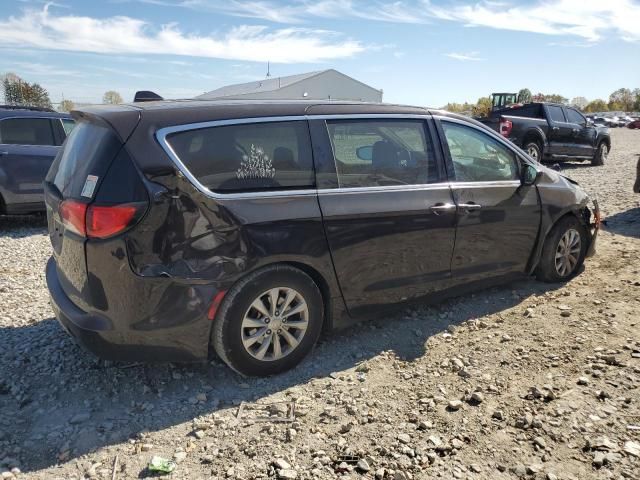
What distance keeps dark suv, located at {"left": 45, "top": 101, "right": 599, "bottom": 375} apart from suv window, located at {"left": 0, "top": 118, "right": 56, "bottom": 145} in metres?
4.87

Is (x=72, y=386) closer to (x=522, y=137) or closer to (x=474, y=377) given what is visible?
(x=474, y=377)

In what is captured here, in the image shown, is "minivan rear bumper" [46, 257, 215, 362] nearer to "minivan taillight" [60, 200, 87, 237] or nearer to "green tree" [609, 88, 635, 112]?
"minivan taillight" [60, 200, 87, 237]

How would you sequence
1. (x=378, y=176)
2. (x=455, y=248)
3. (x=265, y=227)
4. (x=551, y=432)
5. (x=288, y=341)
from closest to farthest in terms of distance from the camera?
(x=551, y=432)
(x=265, y=227)
(x=288, y=341)
(x=378, y=176)
(x=455, y=248)

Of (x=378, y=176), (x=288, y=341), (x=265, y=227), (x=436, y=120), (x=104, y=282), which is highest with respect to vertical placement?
(x=436, y=120)

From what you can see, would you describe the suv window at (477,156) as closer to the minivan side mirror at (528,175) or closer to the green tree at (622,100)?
the minivan side mirror at (528,175)

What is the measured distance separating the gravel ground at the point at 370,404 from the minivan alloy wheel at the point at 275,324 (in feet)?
0.77

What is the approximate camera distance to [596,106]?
122 m

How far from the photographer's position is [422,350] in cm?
386

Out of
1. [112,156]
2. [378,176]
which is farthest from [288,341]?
[112,156]

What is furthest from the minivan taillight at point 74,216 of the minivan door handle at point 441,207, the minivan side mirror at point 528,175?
the minivan side mirror at point 528,175

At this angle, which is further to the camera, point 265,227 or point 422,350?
point 422,350

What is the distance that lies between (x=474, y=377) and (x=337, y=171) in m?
1.67

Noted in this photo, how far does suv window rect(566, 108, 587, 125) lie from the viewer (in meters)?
15.0

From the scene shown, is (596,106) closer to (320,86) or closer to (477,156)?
(320,86)
